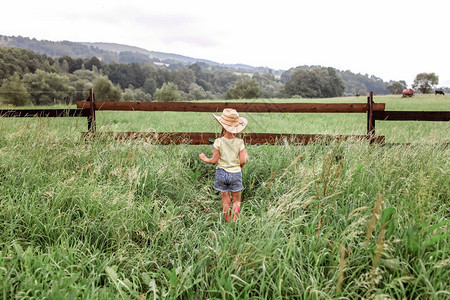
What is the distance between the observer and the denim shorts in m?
3.81

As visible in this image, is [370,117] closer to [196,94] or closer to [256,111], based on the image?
[256,111]

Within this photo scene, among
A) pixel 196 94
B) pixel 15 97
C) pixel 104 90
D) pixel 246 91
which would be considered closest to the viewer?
pixel 15 97

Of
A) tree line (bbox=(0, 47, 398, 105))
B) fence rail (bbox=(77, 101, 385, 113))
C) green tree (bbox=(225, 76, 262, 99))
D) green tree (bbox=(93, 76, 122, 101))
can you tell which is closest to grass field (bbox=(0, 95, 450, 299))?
fence rail (bbox=(77, 101, 385, 113))

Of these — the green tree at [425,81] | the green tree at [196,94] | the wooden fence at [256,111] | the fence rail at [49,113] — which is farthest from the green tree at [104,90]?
the green tree at [425,81]

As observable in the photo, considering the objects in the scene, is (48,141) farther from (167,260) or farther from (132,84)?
(132,84)

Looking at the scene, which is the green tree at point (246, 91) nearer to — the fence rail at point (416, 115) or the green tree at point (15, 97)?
the green tree at point (15, 97)

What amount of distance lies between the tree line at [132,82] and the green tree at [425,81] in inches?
357

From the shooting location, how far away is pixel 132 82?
2990 inches

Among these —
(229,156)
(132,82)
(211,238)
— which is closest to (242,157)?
(229,156)

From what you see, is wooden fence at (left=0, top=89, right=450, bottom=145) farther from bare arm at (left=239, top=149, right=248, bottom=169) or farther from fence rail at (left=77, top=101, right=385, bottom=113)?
bare arm at (left=239, top=149, right=248, bottom=169)

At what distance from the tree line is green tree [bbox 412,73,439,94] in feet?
29.7

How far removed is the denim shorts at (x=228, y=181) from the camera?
12.5ft

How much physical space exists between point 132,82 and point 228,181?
77432 millimetres

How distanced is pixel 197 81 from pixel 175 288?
8282cm
